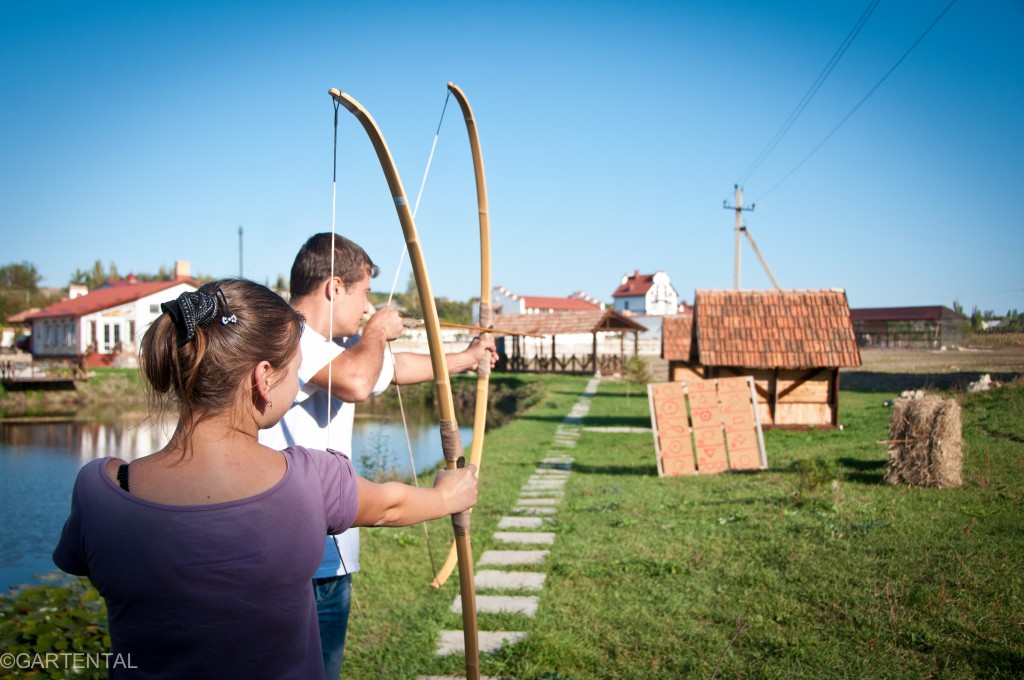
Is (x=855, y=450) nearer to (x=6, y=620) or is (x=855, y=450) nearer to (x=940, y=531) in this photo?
(x=940, y=531)

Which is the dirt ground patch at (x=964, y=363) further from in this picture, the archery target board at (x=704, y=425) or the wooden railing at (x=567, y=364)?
the wooden railing at (x=567, y=364)

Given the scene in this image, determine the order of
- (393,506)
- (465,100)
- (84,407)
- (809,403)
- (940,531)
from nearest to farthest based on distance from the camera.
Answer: (393,506) < (465,100) < (940,531) < (809,403) < (84,407)

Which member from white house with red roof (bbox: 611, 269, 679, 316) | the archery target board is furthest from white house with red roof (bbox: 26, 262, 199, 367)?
white house with red roof (bbox: 611, 269, 679, 316)

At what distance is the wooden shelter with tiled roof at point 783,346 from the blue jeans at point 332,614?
10.5 m

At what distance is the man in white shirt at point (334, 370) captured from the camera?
2.23 m

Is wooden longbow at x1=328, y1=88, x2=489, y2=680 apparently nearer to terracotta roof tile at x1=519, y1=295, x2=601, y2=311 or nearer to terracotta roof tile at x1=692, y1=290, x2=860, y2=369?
terracotta roof tile at x1=692, y1=290, x2=860, y2=369

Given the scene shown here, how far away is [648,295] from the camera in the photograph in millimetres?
67812

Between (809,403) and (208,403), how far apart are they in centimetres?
1208

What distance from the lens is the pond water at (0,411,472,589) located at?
8.70m

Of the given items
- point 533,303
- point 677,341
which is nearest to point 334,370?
point 677,341

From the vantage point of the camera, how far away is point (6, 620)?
371 centimetres

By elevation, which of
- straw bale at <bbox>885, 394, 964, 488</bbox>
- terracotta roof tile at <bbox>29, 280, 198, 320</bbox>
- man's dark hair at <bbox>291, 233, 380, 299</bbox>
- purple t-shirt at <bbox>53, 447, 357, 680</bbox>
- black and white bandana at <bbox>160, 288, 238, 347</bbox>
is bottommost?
straw bale at <bbox>885, 394, 964, 488</bbox>

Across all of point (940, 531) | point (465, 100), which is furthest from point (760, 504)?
point (465, 100)

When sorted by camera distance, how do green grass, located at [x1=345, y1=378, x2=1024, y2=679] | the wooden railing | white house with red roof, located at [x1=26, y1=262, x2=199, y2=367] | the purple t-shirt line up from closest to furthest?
the purple t-shirt → green grass, located at [x1=345, y1=378, x2=1024, y2=679] → the wooden railing → white house with red roof, located at [x1=26, y1=262, x2=199, y2=367]
